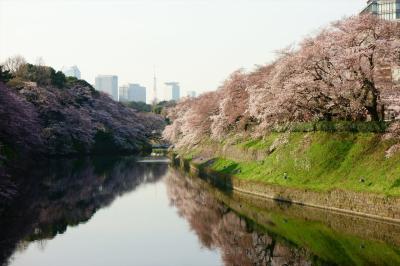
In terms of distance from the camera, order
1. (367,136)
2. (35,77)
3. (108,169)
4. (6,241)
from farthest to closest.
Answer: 1. (35,77)
2. (108,169)
3. (367,136)
4. (6,241)

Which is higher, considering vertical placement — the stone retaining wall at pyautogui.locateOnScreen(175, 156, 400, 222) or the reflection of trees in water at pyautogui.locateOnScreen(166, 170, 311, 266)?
the stone retaining wall at pyautogui.locateOnScreen(175, 156, 400, 222)

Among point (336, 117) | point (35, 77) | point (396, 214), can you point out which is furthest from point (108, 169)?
point (396, 214)

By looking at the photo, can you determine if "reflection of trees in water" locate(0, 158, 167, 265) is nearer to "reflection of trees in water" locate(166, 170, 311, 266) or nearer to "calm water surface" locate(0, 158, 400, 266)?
"calm water surface" locate(0, 158, 400, 266)

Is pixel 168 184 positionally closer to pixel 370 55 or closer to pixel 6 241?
pixel 370 55

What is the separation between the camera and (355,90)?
39.9 metres

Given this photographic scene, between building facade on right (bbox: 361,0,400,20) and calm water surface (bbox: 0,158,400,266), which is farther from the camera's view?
building facade on right (bbox: 361,0,400,20)

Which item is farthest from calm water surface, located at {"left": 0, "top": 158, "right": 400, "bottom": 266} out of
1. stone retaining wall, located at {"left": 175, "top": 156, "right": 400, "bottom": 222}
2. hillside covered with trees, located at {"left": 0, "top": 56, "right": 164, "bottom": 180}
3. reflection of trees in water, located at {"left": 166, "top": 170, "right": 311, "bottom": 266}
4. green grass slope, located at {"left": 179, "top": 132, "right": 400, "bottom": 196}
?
hillside covered with trees, located at {"left": 0, "top": 56, "right": 164, "bottom": 180}

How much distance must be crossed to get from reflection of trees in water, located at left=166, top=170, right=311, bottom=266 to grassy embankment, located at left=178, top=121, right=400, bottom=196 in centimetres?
564

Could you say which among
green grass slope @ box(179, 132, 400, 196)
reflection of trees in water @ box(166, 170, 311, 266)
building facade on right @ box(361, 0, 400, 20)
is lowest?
reflection of trees in water @ box(166, 170, 311, 266)

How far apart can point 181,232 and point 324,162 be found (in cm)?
1306

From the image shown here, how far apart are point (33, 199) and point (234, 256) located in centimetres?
2299

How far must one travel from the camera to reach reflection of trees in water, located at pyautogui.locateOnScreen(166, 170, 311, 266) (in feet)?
83.8

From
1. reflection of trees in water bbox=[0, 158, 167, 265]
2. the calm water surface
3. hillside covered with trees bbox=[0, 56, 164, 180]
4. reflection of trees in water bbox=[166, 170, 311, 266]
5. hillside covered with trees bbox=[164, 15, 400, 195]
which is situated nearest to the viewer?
reflection of trees in water bbox=[166, 170, 311, 266]

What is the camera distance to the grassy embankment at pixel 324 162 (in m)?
34.4
